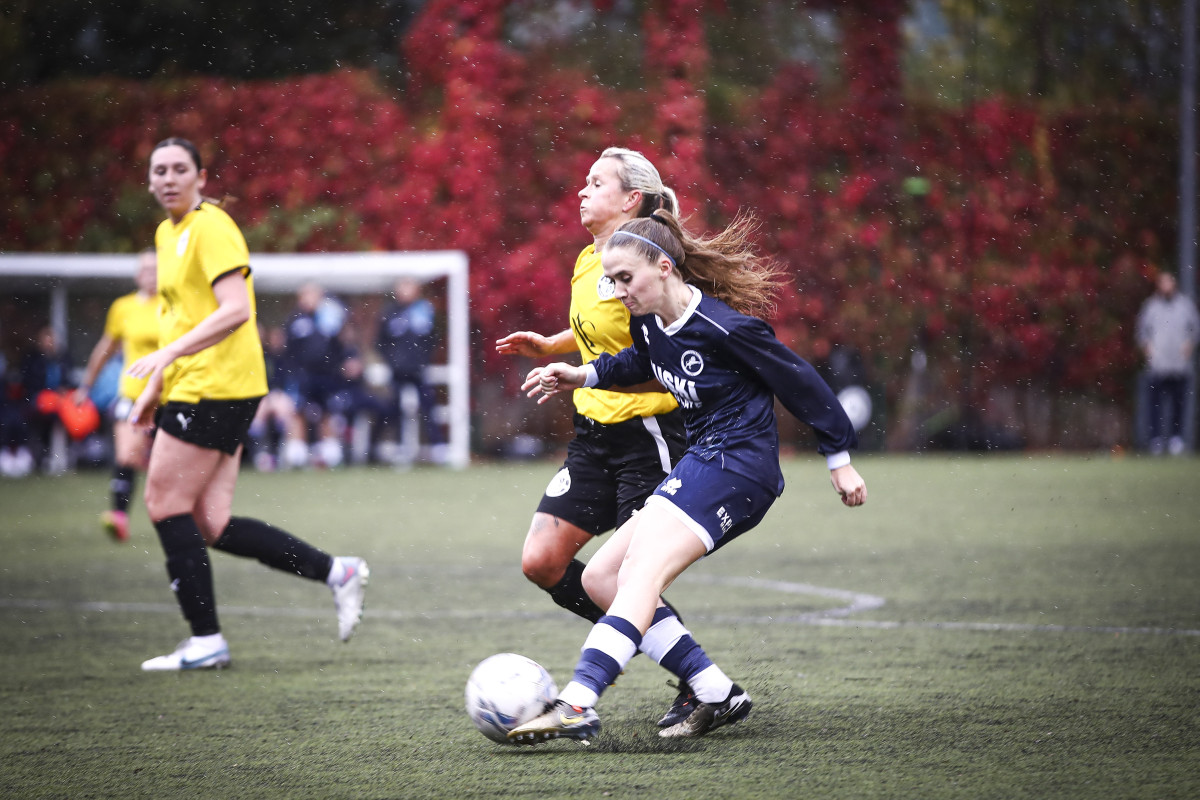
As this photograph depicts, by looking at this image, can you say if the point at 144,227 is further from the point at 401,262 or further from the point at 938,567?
the point at 938,567

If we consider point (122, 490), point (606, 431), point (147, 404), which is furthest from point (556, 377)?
point (122, 490)

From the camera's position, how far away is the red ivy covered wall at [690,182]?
65.6 feet

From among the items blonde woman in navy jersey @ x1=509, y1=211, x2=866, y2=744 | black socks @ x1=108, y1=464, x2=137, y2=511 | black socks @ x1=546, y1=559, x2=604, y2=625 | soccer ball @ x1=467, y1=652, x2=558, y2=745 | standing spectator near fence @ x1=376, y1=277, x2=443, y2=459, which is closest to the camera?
soccer ball @ x1=467, y1=652, x2=558, y2=745

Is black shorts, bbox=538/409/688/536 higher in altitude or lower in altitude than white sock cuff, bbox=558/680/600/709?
higher

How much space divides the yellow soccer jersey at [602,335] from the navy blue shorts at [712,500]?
55 cm

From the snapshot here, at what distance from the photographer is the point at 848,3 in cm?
2147

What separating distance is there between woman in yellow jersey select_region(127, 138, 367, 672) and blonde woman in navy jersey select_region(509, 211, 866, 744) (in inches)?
72.2

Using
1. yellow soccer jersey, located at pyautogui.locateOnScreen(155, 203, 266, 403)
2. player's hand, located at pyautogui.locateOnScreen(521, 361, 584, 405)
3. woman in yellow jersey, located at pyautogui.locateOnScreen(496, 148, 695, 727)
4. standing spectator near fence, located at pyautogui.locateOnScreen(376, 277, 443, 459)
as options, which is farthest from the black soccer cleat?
standing spectator near fence, located at pyautogui.locateOnScreen(376, 277, 443, 459)

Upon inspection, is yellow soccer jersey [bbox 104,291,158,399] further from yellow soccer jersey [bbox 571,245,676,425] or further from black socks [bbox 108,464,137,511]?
yellow soccer jersey [bbox 571,245,676,425]

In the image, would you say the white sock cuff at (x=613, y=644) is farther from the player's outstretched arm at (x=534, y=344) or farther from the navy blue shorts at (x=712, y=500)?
the player's outstretched arm at (x=534, y=344)

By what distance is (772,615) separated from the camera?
722cm

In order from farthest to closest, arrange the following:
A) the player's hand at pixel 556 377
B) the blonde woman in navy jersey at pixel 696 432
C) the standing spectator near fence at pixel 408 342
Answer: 1. the standing spectator near fence at pixel 408 342
2. the player's hand at pixel 556 377
3. the blonde woman in navy jersey at pixel 696 432

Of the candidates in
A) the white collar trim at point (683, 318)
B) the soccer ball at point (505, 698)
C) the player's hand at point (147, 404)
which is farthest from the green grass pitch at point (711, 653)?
the white collar trim at point (683, 318)

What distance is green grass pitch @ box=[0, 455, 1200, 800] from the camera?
408cm
